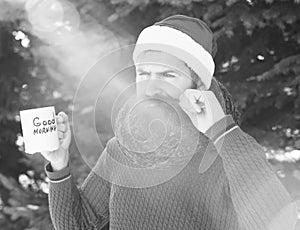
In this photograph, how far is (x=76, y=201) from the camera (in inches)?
63.9

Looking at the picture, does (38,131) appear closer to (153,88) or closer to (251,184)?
(153,88)

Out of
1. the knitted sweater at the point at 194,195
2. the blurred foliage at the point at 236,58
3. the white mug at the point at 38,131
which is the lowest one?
the blurred foliage at the point at 236,58

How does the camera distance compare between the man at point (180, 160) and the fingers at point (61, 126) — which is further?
the fingers at point (61, 126)

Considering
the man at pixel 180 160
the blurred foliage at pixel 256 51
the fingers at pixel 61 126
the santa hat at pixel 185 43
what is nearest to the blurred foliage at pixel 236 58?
the blurred foliage at pixel 256 51

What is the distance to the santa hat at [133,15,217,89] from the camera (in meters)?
1.53

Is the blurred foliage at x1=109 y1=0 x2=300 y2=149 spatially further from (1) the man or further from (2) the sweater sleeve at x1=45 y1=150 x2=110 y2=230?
(2) the sweater sleeve at x1=45 y1=150 x2=110 y2=230

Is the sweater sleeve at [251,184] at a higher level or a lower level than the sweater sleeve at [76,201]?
higher

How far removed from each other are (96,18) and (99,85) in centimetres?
33

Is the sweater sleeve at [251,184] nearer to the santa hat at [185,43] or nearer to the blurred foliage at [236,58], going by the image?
the santa hat at [185,43]

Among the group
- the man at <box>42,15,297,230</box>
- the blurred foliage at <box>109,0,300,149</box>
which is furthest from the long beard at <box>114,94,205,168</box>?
the blurred foliage at <box>109,0,300,149</box>

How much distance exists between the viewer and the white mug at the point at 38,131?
59.5 inches

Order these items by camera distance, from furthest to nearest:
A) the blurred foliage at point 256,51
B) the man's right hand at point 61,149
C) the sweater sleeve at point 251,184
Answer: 1. the blurred foliage at point 256,51
2. the man's right hand at point 61,149
3. the sweater sleeve at point 251,184

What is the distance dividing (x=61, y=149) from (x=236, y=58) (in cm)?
150

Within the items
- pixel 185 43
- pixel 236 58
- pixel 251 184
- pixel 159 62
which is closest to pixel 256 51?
pixel 236 58
